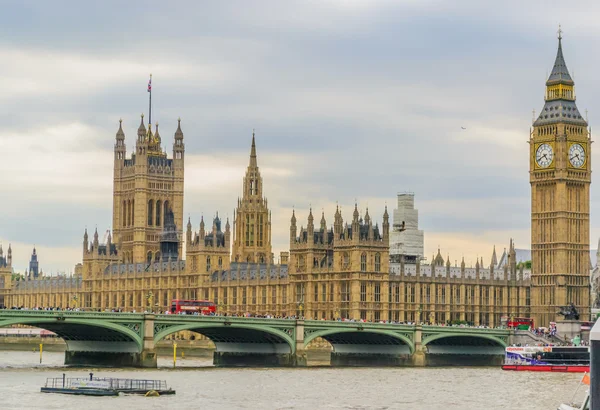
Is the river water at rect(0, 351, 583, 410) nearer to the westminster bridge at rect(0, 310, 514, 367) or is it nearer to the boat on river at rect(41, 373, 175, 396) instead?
the boat on river at rect(41, 373, 175, 396)

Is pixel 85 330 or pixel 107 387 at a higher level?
pixel 85 330

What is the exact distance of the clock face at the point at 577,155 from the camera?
15650 cm

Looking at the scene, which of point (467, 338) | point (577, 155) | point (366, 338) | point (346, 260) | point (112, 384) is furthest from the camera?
point (577, 155)

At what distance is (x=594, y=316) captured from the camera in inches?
6432

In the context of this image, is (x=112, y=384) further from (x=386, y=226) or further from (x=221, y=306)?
(x=221, y=306)

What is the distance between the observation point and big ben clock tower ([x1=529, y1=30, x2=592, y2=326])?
15612 centimetres

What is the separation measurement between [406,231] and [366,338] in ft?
169

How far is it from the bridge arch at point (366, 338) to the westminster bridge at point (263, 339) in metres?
0.08

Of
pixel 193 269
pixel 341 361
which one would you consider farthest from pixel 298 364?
pixel 193 269

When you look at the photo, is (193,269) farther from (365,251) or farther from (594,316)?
(594,316)

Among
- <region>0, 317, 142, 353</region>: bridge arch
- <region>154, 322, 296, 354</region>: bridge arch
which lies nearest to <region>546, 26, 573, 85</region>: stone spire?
<region>154, 322, 296, 354</region>: bridge arch

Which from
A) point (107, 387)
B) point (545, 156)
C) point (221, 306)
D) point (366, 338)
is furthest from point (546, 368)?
point (221, 306)

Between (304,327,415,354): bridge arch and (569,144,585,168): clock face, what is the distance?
125 ft

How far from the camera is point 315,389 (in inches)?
3671
